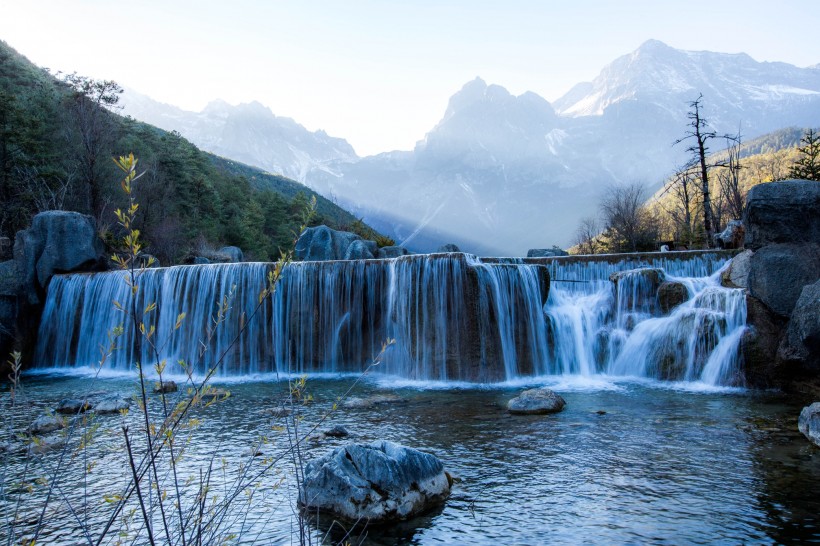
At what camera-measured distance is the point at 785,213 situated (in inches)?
548

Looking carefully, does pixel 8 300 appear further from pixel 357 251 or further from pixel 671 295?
pixel 671 295

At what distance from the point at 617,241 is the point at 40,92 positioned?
1624 inches

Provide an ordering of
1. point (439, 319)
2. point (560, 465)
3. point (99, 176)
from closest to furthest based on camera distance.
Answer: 1. point (560, 465)
2. point (439, 319)
3. point (99, 176)

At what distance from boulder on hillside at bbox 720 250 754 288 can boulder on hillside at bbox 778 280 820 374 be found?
2740 millimetres

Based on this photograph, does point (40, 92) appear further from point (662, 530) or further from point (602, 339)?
point (662, 530)

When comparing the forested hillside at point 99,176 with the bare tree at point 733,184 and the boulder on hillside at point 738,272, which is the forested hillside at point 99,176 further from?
the bare tree at point 733,184

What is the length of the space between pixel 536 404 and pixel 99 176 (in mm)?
32169

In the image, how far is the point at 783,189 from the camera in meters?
14.1

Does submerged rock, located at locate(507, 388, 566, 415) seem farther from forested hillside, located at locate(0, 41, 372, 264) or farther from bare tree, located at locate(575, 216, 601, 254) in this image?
bare tree, located at locate(575, 216, 601, 254)

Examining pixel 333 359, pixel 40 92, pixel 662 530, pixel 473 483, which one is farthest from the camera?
pixel 40 92

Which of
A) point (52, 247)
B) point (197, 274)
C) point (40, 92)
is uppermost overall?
point (40, 92)

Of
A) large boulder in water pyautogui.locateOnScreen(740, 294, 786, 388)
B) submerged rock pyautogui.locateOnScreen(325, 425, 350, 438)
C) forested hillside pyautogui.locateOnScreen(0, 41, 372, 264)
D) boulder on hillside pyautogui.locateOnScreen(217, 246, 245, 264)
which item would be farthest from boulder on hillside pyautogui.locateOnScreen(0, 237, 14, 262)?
large boulder in water pyautogui.locateOnScreen(740, 294, 786, 388)

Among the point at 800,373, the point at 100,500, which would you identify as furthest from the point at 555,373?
the point at 100,500

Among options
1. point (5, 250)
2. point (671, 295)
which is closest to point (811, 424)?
point (671, 295)
